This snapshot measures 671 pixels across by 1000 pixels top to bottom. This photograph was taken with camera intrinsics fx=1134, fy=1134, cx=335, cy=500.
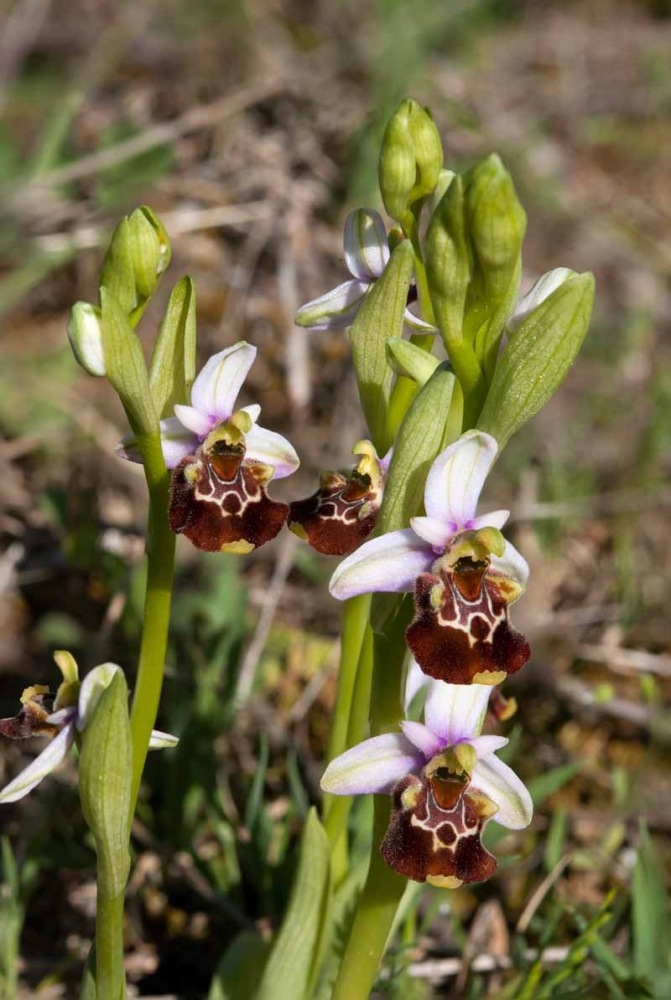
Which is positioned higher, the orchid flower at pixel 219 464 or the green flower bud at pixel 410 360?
the green flower bud at pixel 410 360

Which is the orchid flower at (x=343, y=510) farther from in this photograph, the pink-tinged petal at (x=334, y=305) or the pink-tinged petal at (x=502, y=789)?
the pink-tinged petal at (x=502, y=789)

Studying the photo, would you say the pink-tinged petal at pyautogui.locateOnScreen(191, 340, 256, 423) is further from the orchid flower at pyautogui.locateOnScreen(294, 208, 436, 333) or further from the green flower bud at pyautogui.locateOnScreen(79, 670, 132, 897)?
the green flower bud at pyautogui.locateOnScreen(79, 670, 132, 897)

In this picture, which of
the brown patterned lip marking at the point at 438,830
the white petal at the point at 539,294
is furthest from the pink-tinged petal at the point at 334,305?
the brown patterned lip marking at the point at 438,830

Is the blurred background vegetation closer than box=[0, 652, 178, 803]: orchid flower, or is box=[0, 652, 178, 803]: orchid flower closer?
box=[0, 652, 178, 803]: orchid flower

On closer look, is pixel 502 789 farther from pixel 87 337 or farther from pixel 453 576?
pixel 87 337

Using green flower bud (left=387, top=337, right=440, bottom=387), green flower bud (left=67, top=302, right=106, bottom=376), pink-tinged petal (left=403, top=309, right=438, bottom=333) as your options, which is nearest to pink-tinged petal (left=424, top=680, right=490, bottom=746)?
green flower bud (left=387, top=337, right=440, bottom=387)

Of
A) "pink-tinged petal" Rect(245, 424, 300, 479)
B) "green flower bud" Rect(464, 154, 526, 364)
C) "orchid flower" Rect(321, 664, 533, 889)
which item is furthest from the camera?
"pink-tinged petal" Rect(245, 424, 300, 479)

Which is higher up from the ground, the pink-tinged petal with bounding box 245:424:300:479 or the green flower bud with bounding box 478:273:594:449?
the green flower bud with bounding box 478:273:594:449
